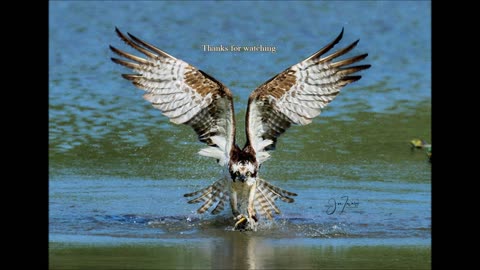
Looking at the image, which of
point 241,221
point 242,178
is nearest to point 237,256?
point 241,221

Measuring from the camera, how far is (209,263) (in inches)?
387

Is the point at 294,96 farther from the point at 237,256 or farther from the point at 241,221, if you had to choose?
the point at 237,256

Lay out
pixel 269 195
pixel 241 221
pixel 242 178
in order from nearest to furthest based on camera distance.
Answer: pixel 241 221
pixel 242 178
pixel 269 195

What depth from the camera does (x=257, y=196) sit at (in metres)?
12.1

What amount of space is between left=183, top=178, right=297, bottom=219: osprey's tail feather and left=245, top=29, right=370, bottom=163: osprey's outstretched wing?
0.35 metres

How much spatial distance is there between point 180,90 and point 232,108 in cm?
56

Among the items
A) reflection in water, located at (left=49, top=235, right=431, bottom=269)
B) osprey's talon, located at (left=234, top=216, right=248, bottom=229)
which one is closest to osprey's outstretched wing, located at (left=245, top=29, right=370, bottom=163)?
osprey's talon, located at (left=234, top=216, right=248, bottom=229)

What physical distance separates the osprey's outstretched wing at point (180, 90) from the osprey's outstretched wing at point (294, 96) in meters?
0.27

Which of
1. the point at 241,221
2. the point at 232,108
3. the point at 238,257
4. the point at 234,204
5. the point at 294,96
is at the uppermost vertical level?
the point at 294,96

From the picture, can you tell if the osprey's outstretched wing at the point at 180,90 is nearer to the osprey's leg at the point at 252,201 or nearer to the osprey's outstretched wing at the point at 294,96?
the osprey's outstretched wing at the point at 294,96

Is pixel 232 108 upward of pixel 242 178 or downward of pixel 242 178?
upward

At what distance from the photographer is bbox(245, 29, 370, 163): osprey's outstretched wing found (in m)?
11.8

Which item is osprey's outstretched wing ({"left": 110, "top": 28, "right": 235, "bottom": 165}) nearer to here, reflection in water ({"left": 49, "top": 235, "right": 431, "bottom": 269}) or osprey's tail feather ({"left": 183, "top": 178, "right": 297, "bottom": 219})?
osprey's tail feather ({"left": 183, "top": 178, "right": 297, "bottom": 219})
